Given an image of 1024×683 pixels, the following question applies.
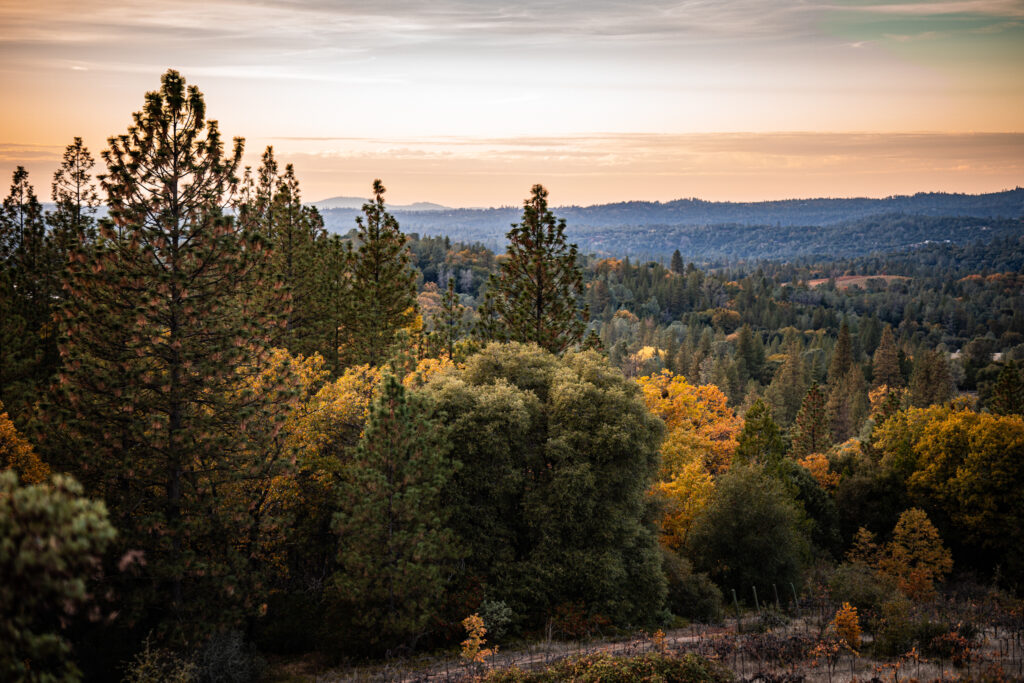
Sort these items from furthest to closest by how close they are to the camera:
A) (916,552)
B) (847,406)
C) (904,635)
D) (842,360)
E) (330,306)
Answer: (842,360)
(847,406)
(330,306)
(916,552)
(904,635)

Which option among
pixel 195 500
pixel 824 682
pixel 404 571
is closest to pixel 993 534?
pixel 824 682

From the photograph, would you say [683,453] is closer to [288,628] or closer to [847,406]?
[288,628]

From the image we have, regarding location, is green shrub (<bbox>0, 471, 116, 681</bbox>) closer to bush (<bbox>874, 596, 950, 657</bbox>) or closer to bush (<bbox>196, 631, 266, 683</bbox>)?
bush (<bbox>196, 631, 266, 683</bbox>)

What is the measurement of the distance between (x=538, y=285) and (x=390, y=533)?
17562 millimetres

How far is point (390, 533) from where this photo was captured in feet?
66.2

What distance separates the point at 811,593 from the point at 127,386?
88.2 ft

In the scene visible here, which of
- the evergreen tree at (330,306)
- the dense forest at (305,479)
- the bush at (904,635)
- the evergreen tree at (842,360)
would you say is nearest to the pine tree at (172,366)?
the dense forest at (305,479)

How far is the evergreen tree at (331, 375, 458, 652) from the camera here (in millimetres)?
19750

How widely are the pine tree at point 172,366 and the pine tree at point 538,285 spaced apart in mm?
15964

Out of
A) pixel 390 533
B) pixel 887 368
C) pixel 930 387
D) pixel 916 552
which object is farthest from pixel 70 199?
pixel 887 368

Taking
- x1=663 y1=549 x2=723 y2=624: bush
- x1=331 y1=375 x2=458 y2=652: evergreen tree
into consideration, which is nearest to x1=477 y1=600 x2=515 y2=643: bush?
x1=331 y1=375 x2=458 y2=652: evergreen tree

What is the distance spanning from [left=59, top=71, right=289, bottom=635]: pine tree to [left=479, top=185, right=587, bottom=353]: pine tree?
52.4ft

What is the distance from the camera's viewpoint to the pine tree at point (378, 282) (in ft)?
120

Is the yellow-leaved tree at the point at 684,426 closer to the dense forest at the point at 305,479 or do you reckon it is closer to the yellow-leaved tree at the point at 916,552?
the dense forest at the point at 305,479
